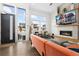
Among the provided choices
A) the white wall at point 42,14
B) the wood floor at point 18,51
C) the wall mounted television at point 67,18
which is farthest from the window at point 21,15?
the wood floor at point 18,51

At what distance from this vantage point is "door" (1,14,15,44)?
260 inches

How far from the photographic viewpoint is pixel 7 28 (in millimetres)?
6809

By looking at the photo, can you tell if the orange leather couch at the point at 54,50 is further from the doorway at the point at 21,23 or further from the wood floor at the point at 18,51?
the doorway at the point at 21,23

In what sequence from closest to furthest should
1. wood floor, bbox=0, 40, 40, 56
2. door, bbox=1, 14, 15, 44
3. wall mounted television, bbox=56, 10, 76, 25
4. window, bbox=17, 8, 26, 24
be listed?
wood floor, bbox=0, 40, 40, 56, wall mounted television, bbox=56, 10, 76, 25, door, bbox=1, 14, 15, 44, window, bbox=17, 8, 26, 24

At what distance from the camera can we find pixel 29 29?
8.62 meters

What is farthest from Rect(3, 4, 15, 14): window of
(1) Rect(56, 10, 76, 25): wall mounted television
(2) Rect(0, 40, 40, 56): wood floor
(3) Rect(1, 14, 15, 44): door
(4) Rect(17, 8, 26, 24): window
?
(1) Rect(56, 10, 76, 25): wall mounted television

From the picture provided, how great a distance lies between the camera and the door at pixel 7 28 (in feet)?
21.7

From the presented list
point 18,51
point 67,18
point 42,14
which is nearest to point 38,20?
point 42,14

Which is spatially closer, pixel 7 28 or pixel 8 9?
pixel 7 28

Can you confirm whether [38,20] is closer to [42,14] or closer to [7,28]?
[42,14]

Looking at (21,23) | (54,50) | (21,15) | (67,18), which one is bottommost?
(54,50)

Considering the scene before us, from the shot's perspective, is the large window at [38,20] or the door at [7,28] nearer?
the door at [7,28]

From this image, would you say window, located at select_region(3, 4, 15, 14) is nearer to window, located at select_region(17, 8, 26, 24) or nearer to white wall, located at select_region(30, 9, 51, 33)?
window, located at select_region(17, 8, 26, 24)

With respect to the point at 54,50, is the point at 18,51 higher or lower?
lower
